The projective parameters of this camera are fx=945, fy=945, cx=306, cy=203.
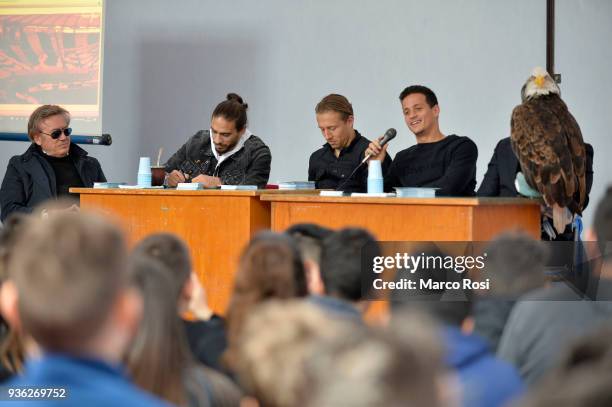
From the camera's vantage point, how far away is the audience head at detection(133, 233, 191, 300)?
2.09 m

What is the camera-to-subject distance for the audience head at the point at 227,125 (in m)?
5.02

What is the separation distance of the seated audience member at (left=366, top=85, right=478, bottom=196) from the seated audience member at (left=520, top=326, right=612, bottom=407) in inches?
149

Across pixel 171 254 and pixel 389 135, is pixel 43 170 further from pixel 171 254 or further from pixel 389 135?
pixel 171 254

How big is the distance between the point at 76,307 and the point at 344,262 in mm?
1310

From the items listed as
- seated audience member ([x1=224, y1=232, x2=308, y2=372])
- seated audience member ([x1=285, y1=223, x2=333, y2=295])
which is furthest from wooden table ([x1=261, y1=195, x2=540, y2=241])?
seated audience member ([x1=224, y1=232, x2=308, y2=372])

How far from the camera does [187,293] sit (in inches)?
82.9

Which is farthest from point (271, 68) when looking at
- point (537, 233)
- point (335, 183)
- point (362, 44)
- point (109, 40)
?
point (537, 233)

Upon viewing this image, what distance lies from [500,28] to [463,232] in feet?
9.56

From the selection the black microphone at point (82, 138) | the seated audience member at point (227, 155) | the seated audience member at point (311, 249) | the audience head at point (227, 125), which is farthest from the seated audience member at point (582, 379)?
the black microphone at point (82, 138)

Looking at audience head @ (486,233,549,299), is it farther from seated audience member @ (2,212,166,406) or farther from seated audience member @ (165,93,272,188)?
seated audience member @ (165,93,272,188)

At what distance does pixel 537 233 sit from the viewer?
407 cm

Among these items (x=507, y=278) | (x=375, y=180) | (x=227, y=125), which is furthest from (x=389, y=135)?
(x=507, y=278)

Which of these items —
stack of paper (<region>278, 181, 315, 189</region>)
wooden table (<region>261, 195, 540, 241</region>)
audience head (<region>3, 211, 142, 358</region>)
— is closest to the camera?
audience head (<region>3, 211, 142, 358</region>)

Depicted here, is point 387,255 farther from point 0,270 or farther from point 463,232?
point 0,270
